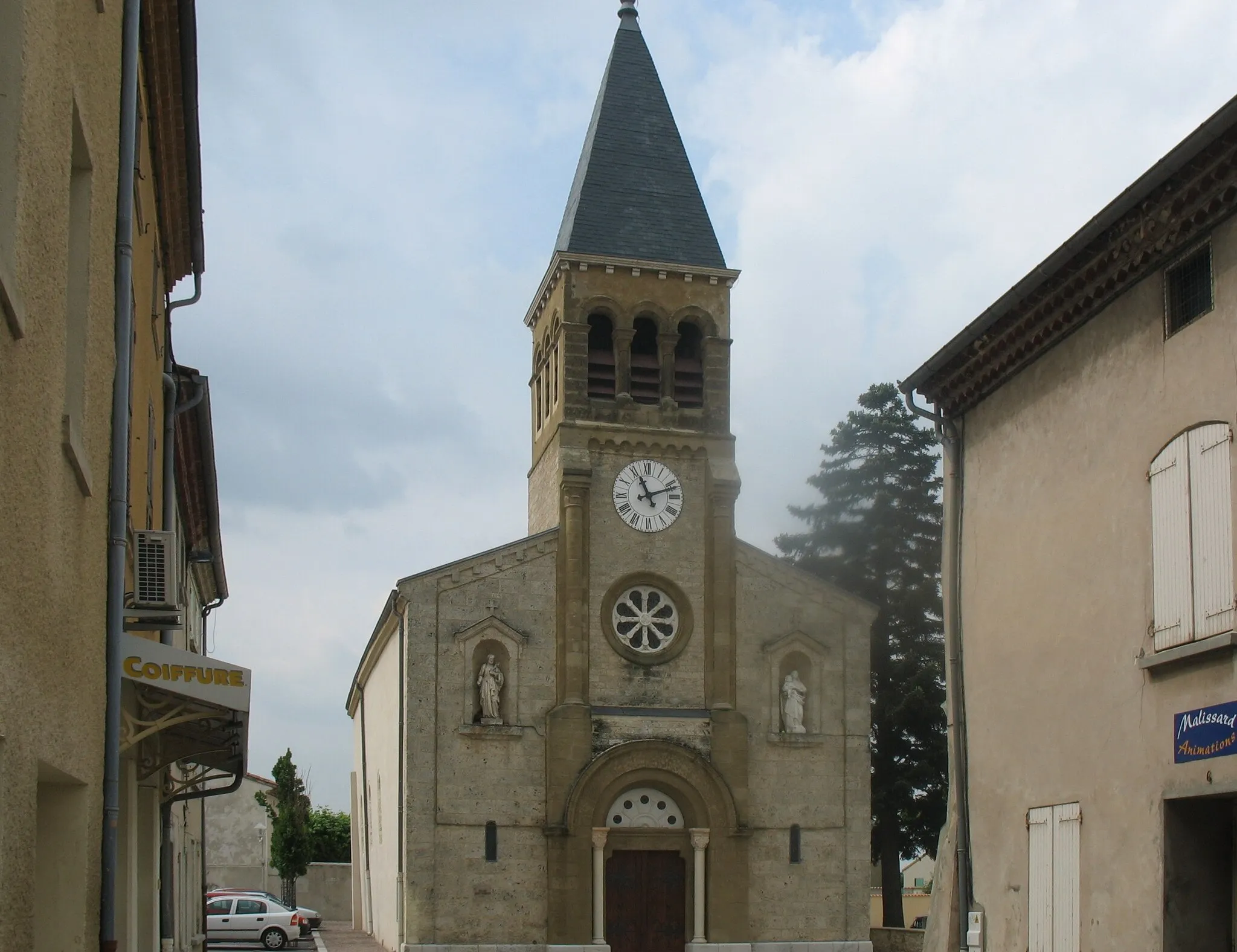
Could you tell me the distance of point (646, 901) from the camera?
31.7 m

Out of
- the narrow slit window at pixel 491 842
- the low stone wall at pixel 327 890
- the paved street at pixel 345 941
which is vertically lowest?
the low stone wall at pixel 327 890

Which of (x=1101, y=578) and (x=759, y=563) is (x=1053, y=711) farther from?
(x=759, y=563)

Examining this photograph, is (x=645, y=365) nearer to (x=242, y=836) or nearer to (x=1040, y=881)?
(x=1040, y=881)

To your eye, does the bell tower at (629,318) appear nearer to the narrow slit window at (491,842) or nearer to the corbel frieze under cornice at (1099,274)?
the narrow slit window at (491,842)

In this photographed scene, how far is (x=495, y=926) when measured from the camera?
30.6 meters

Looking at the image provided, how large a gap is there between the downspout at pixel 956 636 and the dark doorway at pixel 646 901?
54.1 ft

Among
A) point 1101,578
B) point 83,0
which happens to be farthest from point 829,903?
point 83,0

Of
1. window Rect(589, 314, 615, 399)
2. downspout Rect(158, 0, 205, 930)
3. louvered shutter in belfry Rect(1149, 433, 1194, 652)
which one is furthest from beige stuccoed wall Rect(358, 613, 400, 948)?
louvered shutter in belfry Rect(1149, 433, 1194, 652)

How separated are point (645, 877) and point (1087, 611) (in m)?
20.2

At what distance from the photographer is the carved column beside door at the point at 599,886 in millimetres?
30922

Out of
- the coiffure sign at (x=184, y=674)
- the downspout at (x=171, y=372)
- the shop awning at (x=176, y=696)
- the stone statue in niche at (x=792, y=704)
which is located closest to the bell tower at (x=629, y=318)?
the stone statue in niche at (x=792, y=704)

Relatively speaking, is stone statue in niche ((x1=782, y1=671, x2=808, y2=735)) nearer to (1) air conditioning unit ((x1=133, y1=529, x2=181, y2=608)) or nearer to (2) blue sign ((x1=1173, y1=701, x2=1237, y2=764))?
(2) blue sign ((x1=1173, y1=701, x2=1237, y2=764))

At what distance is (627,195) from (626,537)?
8.13m

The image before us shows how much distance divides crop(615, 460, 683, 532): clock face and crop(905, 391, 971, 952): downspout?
56.1 ft
